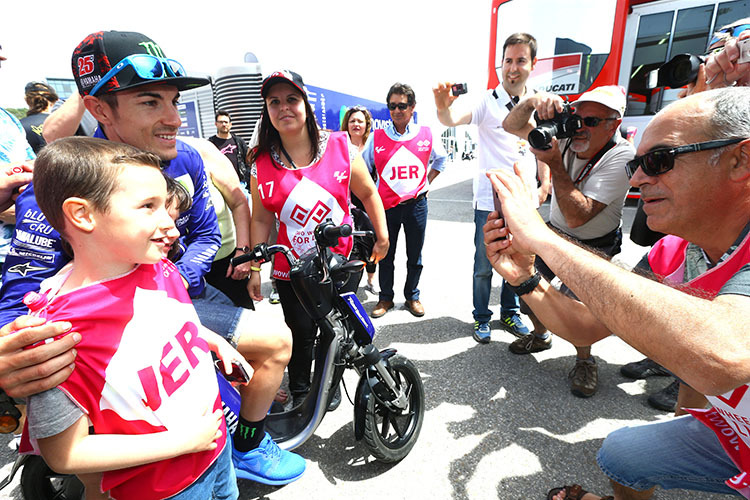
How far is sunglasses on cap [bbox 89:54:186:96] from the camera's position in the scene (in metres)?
1.33

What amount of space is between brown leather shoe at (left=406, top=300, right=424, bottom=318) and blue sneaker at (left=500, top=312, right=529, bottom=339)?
0.84 meters

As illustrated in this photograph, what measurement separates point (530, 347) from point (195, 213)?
2807 mm

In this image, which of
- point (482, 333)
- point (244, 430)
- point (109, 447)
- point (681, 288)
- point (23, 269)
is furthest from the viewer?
point (482, 333)

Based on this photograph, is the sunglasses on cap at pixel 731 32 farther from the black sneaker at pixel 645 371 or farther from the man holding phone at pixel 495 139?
the black sneaker at pixel 645 371

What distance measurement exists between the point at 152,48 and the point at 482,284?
9.62ft

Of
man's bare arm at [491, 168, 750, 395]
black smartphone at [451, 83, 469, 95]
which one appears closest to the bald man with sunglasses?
man's bare arm at [491, 168, 750, 395]

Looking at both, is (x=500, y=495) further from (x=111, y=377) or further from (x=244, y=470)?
(x=111, y=377)

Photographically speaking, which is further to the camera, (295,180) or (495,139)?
(495,139)

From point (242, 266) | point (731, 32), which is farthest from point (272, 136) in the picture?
point (731, 32)

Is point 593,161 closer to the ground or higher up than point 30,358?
higher up

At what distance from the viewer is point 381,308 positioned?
13.2 feet

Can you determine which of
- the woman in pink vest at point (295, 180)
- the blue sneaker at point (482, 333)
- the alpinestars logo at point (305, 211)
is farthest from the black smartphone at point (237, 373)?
the blue sneaker at point (482, 333)

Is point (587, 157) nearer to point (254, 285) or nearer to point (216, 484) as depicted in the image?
point (254, 285)

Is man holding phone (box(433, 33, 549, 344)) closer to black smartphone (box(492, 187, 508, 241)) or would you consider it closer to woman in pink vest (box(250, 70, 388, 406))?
woman in pink vest (box(250, 70, 388, 406))
